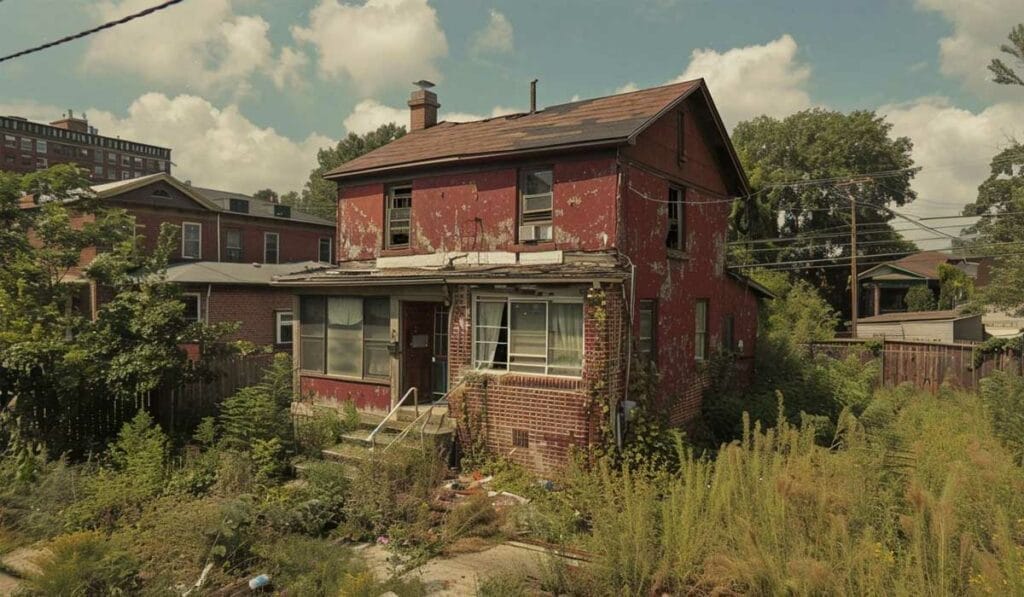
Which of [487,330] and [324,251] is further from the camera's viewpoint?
[324,251]

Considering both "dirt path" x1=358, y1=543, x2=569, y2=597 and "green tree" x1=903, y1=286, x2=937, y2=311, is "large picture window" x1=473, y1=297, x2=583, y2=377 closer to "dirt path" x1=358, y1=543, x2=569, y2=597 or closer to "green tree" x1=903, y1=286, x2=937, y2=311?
"dirt path" x1=358, y1=543, x2=569, y2=597

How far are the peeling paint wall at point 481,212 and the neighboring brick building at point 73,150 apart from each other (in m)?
72.0

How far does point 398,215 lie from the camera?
49.3ft

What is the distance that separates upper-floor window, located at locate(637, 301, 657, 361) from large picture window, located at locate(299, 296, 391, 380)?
553 centimetres

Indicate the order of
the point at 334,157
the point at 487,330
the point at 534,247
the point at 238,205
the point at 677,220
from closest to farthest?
the point at 487,330 < the point at 534,247 < the point at 677,220 < the point at 238,205 < the point at 334,157

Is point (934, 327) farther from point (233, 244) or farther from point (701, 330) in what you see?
point (233, 244)

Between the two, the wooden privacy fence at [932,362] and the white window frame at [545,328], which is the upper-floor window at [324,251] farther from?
the wooden privacy fence at [932,362]

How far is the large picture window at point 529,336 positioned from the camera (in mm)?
11383

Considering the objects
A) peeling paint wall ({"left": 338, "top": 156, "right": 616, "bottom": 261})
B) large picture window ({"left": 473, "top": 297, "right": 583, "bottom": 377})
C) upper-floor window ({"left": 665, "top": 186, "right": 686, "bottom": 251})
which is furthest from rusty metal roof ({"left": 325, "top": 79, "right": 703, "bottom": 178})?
large picture window ({"left": 473, "top": 297, "right": 583, "bottom": 377})

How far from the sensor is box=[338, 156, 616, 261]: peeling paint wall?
1203cm

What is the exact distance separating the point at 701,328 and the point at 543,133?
6294mm

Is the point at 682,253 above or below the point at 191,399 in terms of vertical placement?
above

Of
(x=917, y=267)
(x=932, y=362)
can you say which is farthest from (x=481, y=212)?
(x=917, y=267)

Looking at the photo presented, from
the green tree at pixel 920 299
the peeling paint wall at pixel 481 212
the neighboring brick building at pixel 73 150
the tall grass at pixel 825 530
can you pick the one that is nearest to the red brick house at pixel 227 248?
the peeling paint wall at pixel 481 212
